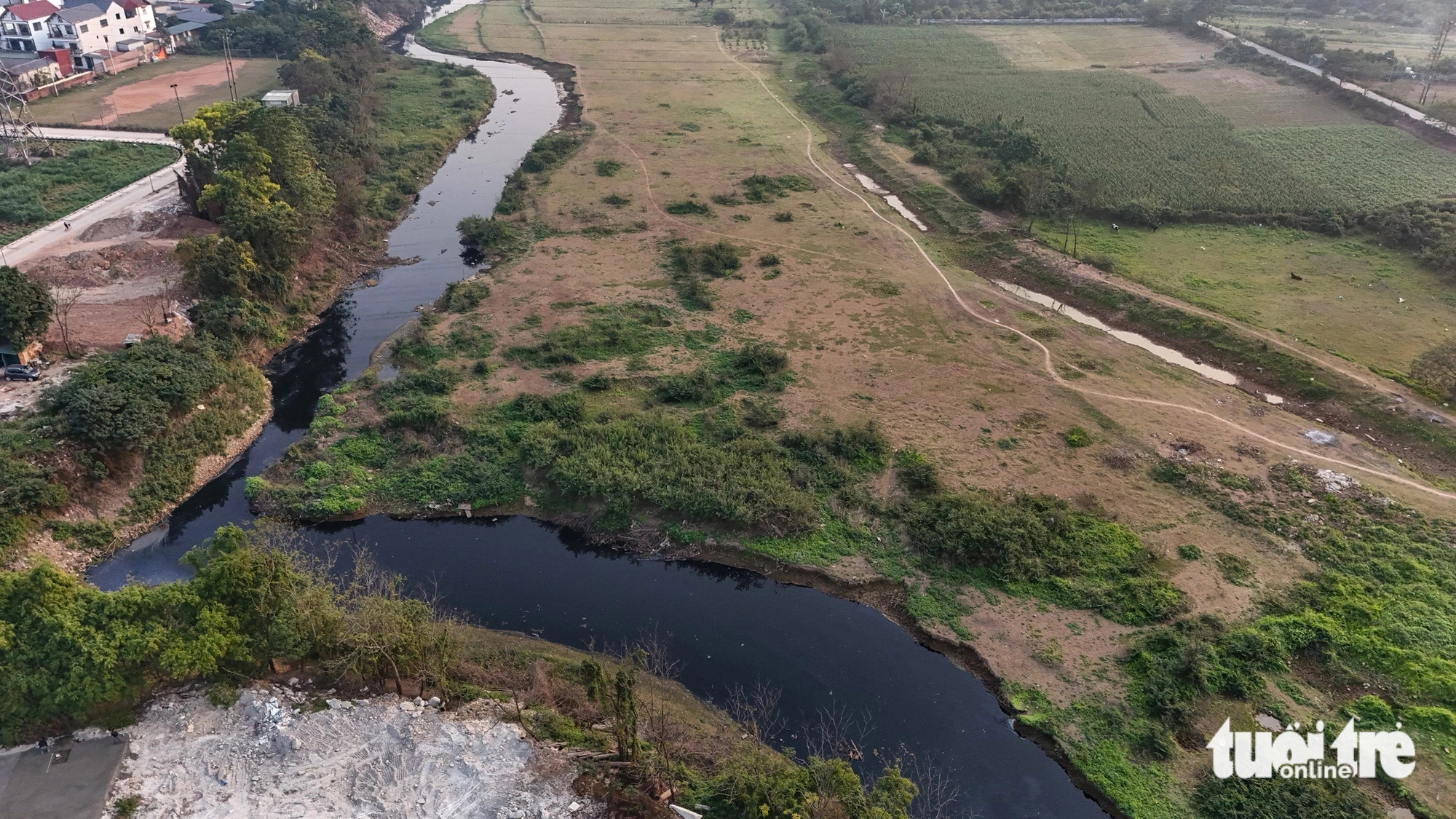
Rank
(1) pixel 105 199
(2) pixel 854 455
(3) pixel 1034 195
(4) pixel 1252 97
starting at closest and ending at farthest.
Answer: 1. (2) pixel 854 455
2. (1) pixel 105 199
3. (3) pixel 1034 195
4. (4) pixel 1252 97

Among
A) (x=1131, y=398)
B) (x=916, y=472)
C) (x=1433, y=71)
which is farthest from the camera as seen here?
(x=1433, y=71)

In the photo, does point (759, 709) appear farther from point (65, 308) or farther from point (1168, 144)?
point (1168, 144)

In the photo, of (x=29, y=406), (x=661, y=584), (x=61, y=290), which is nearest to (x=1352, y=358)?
(x=661, y=584)

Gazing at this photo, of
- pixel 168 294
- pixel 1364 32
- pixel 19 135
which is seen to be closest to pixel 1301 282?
pixel 168 294

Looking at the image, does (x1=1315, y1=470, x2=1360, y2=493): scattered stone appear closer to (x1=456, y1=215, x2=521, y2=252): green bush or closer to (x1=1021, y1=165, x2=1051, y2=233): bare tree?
(x1=1021, y1=165, x2=1051, y2=233): bare tree

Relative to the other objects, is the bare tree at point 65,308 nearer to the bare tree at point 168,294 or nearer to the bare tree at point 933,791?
the bare tree at point 168,294

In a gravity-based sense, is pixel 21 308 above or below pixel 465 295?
above

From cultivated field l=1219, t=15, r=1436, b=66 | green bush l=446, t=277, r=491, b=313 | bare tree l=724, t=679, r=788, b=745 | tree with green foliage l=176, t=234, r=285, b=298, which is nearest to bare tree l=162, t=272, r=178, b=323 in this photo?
tree with green foliage l=176, t=234, r=285, b=298
